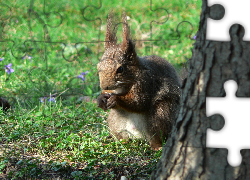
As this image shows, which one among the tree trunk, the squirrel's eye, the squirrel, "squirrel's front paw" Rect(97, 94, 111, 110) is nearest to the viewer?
the tree trunk

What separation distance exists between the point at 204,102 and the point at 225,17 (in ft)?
1.68

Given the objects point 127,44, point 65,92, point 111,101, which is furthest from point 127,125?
point 65,92

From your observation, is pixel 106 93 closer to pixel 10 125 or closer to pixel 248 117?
pixel 10 125

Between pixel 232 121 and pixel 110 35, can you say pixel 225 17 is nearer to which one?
pixel 232 121

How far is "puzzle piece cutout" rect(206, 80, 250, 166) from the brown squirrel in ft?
5.06

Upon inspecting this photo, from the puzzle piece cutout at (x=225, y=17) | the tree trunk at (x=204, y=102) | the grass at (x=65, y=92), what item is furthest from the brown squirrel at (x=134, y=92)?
the puzzle piece cutout at (x=225, y=17)

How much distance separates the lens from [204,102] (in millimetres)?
2094

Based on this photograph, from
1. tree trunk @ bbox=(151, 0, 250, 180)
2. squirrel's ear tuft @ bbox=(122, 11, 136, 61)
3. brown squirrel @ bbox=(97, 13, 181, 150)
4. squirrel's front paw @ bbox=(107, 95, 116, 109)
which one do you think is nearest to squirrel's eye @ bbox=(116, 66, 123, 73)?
brown squirrel @ bbox=(97, 13, 181, 150)

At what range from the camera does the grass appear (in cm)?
303

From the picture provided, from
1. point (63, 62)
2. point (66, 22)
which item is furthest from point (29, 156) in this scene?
point (66, 22)

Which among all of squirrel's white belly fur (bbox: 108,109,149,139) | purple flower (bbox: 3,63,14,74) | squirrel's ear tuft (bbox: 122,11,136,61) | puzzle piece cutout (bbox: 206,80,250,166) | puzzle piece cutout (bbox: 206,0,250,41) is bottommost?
squirrel's white belly fur (bbox: 108,109,149,139)

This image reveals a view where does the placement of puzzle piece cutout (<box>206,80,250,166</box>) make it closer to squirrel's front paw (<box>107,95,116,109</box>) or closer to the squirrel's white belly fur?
squirrel's front paw (<box>107,95,116,109</box>)

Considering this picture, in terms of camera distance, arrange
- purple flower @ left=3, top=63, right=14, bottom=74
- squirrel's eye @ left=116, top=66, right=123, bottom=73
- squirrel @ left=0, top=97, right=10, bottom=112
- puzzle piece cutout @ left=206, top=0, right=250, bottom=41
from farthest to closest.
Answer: purple flower @ left=3, top=63, right=14, bottom=74 < squirrel @ left=0, top=97, right=10, bottom=112 < squirrel's eye @ left=116, top=66, right=123, bottom=73 < puzzle piece cutout @ left=206, top=0, right=250, bottom=41

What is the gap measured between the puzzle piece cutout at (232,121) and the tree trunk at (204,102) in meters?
0.03
